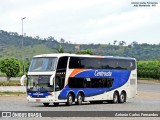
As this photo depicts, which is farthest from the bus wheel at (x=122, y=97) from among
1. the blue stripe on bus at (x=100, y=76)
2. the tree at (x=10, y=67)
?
the tree at (x=10, y=67)

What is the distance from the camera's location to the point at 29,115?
22344mm

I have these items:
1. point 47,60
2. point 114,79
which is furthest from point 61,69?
point 114,79

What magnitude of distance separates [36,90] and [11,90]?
18.2 m

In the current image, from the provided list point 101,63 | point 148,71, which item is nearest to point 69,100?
point 101,63

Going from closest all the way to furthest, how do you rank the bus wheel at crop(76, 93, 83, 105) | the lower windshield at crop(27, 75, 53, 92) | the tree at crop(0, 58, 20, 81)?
the lower windshield at crop(27, 75, 53, 92) → the bus wheel at crop(76, 93, 83, 105) → the tree at crop(0, 58, 20, 81)

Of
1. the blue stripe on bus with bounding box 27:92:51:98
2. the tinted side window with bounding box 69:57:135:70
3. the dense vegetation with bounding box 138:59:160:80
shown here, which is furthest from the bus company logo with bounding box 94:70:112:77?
the dense vegetation with bounding box 138:59:160:80

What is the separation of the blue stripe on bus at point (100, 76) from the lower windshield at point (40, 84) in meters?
1.03

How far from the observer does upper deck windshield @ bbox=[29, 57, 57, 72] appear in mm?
33031

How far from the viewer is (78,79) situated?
1378 inches

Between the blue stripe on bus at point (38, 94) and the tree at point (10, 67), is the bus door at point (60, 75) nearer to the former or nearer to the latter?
the blue stripe on bus at point (38, 94)

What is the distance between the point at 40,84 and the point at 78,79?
3.11 m

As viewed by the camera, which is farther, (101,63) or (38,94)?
(101,63)

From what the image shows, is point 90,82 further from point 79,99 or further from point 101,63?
point 101,63

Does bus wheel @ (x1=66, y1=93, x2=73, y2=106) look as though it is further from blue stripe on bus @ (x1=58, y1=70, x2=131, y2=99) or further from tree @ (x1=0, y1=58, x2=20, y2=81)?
tree @ (x1=0, y1=58, x2=20, y2=81)
